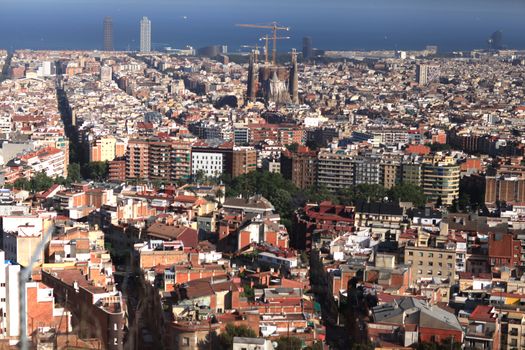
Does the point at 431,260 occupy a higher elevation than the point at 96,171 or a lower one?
lower

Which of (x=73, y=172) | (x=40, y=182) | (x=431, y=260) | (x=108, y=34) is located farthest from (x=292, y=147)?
(x=108, y=34)

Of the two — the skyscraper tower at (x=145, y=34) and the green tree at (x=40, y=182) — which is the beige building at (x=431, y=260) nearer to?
the green tree at (x=40, y=182)

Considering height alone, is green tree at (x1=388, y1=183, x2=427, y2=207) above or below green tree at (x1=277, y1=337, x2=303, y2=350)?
above

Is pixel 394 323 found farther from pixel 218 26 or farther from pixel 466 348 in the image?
pixel 218 26

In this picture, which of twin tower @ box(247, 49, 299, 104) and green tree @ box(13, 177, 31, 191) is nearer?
green tree @ box(13, 177, 31, 191)

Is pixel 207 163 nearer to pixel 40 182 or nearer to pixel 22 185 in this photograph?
pixel 40 182

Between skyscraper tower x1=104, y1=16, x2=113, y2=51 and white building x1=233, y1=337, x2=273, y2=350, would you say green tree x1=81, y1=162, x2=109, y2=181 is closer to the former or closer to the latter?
white building x1=233, y1=337, x2=273, y2=350

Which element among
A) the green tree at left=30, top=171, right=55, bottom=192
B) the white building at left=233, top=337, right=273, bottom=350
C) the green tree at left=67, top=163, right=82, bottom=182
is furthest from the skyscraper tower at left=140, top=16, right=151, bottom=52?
the white building at left=233, top=337, right=273, bottom=350
